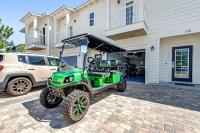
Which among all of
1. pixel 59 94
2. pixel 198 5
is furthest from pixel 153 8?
pixel 59 94

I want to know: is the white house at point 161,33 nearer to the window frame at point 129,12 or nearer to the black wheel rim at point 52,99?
the window frame at point 129,12

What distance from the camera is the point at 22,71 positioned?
5.39 metres

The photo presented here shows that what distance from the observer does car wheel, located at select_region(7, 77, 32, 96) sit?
511cm

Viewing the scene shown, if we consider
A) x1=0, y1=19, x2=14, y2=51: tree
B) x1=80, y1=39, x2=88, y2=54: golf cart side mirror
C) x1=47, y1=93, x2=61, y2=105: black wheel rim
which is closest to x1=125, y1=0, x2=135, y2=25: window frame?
x1=80, y1=39, x2=88, y2=54: golf cart side mirror

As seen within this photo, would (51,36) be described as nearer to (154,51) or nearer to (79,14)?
(79,14)

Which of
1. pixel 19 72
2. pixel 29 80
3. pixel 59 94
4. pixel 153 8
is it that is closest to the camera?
pixel 59 94

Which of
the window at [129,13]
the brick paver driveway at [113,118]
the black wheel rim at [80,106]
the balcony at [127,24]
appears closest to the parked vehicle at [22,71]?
the brick paver driveway at [113,118]

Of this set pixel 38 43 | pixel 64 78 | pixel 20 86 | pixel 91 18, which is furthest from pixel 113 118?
pixel 38 43

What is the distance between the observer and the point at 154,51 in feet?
25.8

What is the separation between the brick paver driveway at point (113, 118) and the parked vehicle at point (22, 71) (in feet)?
3.15

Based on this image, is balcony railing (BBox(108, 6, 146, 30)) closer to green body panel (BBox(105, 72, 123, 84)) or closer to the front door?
the front door

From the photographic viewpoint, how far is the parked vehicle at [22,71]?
4996 millimetres

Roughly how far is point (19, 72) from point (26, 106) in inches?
71.3

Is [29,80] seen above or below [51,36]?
below
